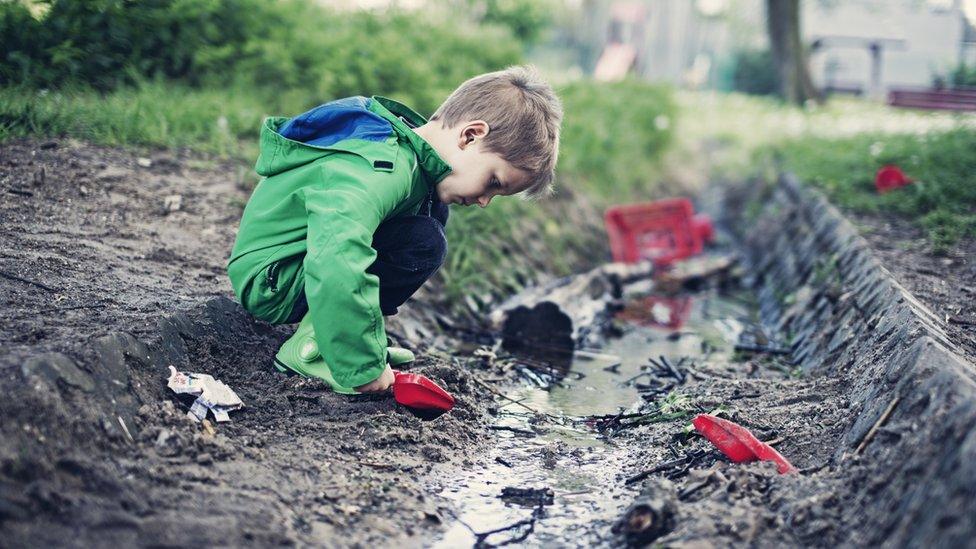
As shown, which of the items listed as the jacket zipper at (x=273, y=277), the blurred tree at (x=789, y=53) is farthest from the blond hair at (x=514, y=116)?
the blurred tree at (x=789, y=53)

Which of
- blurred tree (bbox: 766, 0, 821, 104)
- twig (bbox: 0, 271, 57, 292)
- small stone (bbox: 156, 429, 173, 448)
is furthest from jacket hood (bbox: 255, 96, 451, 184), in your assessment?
blurred tree (bbox: 766, 0, 821, 104)

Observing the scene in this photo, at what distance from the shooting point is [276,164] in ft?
9.30

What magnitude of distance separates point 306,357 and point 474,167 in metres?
0.83

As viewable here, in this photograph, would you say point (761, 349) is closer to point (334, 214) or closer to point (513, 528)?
point (513, 528)

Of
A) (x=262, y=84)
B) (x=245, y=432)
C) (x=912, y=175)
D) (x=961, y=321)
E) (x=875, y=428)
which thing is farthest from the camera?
(x=912, y=175)

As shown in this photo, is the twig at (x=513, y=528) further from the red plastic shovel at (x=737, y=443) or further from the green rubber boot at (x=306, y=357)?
the green rubber boot at (x=306, y=357)

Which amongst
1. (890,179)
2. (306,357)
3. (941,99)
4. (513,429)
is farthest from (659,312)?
(941,99)

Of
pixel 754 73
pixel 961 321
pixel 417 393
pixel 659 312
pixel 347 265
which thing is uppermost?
pixel 347 265

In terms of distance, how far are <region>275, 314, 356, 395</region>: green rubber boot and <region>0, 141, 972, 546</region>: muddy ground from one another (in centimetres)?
5

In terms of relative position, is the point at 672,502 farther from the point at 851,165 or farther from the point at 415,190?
the point at 851,165

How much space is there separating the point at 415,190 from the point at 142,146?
243 cm

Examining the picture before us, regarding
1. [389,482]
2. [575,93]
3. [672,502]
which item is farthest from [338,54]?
[672,502]

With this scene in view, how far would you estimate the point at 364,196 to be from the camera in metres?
2.53

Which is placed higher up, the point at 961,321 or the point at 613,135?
the point at 961,321
